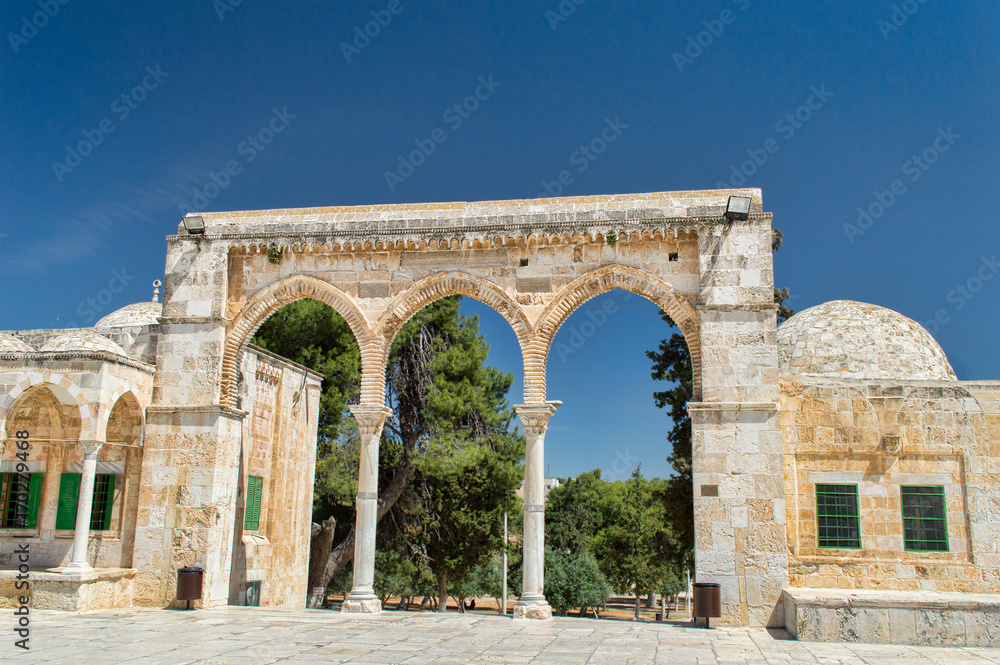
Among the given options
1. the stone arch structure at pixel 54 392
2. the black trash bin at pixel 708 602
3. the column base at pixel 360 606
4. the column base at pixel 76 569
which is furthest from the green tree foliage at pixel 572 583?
the stone arch structure at pixel 54 392

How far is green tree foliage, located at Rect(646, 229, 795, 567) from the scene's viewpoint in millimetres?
19734

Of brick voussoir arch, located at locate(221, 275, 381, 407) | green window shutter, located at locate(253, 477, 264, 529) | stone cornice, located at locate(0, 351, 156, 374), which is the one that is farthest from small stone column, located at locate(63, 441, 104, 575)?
green window shutter, located at locate(253, 477, 264, 529)

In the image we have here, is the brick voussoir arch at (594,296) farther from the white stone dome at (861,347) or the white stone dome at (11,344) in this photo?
the white stone dome at (11,344)

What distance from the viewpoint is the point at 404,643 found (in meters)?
9.09

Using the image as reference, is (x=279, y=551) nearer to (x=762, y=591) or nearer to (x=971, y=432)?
(x=762, y=591)

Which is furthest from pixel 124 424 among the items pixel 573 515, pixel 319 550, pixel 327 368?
pixel 573 515

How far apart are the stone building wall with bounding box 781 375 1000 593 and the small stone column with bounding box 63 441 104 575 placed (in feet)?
34.8

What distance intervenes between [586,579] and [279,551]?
1890 cm

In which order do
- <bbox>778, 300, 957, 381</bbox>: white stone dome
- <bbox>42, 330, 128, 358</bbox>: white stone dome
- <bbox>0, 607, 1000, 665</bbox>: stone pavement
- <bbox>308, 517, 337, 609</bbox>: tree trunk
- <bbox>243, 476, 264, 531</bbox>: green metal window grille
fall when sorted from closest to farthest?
1. <bbox>0, 607, 1000, 665</bbox>: stone pavement
2. <bbox>42, 330, 128, 358</bbox>: white stone dome
3. <bbox>778, 300, 957, 381</bbox>: white stone dome
4. <bbox>243, 476, 264, 531</bbox>: green metal window grille
5. <bbox>308, 517, 337, 609</bbox>: tree trunk

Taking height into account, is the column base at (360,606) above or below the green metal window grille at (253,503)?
below

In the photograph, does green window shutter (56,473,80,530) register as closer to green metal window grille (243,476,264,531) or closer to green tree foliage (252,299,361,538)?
green metal window grille (243,476,264,531)

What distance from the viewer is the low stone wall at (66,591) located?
37.9 feet

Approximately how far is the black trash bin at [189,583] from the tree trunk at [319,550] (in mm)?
11251

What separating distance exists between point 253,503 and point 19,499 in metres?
4.02
